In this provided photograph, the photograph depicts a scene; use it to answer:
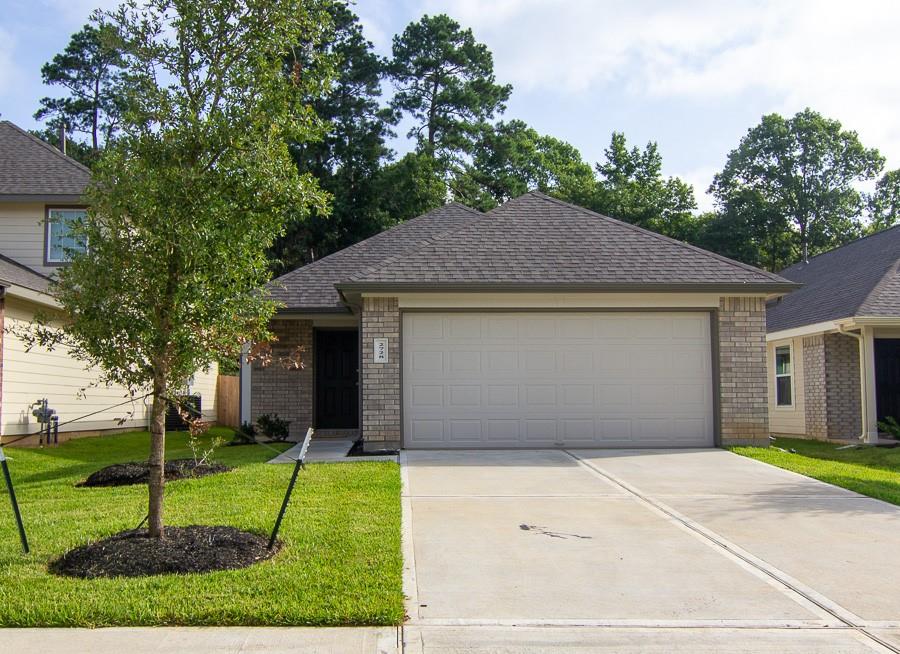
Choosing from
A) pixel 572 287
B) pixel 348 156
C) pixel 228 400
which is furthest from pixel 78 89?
pixel 572 287

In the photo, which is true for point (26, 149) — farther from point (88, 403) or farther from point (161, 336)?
point (161, 336)

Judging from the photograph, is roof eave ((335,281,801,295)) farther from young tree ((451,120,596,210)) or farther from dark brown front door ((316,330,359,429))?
young tree ((451,120,596,210))

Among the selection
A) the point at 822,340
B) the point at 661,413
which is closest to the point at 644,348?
the point at 661,413

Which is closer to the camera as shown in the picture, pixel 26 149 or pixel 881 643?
pixel 881 643

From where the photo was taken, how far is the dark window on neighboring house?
743 inches

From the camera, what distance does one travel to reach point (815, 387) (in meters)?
17.5

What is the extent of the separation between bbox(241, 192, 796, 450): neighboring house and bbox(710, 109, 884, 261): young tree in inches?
1170

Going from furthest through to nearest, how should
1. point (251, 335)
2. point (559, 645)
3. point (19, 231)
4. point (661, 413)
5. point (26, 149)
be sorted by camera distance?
point (26, 149) < point (19, 231) < point (661, 413) < point (251, 335) < point (559, 645)

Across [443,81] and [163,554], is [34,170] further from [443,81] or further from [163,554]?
[443,81]

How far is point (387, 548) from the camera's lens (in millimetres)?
6469

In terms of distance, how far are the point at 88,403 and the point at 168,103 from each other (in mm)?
12114

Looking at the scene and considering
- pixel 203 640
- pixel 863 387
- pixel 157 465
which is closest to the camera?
pixel 203 640

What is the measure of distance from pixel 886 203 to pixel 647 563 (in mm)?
42437

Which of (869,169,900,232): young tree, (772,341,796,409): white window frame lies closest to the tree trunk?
(772,341,796,409): white window frame
